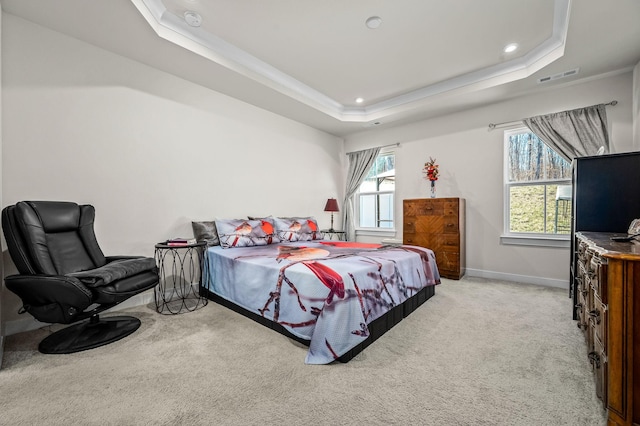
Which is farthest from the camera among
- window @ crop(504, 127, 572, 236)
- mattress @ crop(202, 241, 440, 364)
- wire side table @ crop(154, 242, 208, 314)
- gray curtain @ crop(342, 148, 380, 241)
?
gray curtain @ crop(342, 148, 380, 241)

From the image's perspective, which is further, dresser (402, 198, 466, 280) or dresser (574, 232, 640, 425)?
dresser (402, 198, 466, 280)

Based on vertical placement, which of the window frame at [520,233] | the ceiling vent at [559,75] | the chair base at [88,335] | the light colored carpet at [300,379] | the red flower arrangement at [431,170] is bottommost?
the light colored carpet at [300,379]

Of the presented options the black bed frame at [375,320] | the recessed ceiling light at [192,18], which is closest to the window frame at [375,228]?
the black bed frame at [375,320]

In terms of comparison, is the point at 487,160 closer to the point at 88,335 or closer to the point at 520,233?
the point at 520,233

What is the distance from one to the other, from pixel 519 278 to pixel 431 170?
6.66 ft

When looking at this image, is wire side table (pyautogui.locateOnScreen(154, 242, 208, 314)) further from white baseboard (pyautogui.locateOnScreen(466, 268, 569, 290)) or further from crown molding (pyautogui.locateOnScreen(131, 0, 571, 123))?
white baseboard (pyautogui.locateOnScreen(466, 268, 569, 290))

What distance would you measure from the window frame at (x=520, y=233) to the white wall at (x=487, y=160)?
6 cm

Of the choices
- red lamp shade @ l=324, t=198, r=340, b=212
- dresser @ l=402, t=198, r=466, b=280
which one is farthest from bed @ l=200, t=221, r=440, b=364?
red lamp shade @ l=324, t=198, r=340, b=212

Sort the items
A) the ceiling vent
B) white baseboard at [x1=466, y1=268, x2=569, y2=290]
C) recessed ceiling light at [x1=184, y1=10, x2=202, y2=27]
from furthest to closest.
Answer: white baseboard at [x1=466, y1=268, x2=569, y2=290] < the ceiling vent < recessed ceiling light at [x1=184, y1=10, x2=202, y2=27]

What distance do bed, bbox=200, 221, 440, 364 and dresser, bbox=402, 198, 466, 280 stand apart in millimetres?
1035

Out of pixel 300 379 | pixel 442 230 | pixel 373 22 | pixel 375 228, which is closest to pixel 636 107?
pixel 442 230

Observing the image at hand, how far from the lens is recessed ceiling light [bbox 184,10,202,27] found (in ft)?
8.38

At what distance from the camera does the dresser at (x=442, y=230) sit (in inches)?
161

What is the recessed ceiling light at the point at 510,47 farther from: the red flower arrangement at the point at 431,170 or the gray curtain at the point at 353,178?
the gray curtain at the point at 353,178
